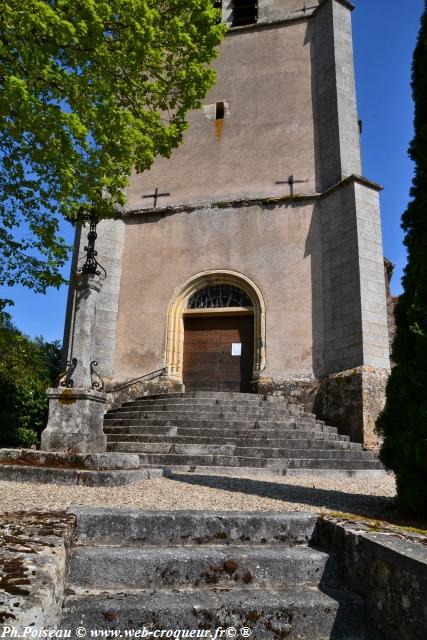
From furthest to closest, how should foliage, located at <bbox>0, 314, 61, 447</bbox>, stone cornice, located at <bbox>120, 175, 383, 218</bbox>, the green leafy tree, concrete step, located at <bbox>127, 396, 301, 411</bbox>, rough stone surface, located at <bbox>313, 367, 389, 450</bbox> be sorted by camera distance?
stone cornice, located at <bbox>120, 175, 383, 218</bbox>
foliage, located at <bbox>0, 314, 61, 447</bbox>
concrete step, located at <bbox>127, 396, 301, 411</bbox>
rough stone surface, located at <bbox>313, 367, 389, 450</bbox>
the green leafy tree

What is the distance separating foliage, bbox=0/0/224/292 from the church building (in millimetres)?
4160

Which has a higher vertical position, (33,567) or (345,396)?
(345,396)

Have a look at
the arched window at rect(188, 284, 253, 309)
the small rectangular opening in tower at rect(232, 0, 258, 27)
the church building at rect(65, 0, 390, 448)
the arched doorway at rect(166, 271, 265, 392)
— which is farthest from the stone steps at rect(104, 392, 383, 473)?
the small rectangular opening in tower at rect(232, 0, 258, 27)

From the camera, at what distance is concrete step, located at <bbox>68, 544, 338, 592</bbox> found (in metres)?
2.16

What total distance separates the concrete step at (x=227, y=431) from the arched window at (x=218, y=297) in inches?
180

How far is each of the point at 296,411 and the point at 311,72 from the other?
10.1 meters

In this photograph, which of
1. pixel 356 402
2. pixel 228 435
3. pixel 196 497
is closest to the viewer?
pixel 196 497

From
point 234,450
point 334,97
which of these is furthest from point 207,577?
point 334,97

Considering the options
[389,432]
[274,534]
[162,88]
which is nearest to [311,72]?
[162,88]

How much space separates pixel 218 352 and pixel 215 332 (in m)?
0.57

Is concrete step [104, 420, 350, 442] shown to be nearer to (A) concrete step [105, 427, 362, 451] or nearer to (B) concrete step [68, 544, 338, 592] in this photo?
(A) concrete step [105, 427, 362, 451]

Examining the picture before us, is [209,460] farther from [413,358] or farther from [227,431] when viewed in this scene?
[413,358]

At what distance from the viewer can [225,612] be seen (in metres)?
1.98

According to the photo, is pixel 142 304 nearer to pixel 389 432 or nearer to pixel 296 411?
pixel 296 411
